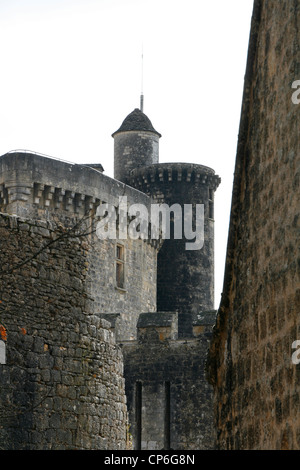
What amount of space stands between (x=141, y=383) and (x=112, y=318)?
206cm

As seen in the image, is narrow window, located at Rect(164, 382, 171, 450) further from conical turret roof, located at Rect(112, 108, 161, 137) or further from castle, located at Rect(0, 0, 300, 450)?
castle, located at Rect(0, 0, 300, 450)

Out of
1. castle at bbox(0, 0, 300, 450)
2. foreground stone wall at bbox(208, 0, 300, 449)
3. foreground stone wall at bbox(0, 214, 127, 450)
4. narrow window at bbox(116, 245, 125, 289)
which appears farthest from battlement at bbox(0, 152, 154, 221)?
foreground stone wall at bbox(208, 0, 300, 449)

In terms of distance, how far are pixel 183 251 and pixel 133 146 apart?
4003mm

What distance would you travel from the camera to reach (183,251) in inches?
1416

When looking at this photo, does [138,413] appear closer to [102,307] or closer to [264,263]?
[102,307]

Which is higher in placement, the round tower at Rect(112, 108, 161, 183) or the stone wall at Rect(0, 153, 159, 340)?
the round tower at Rect(112, 108, 161, 183)

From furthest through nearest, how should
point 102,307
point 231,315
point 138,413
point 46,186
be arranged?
point 102,307 → point 46,186 → point 138,413 → point 231,315

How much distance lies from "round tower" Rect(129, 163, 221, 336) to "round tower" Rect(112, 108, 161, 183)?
50cm

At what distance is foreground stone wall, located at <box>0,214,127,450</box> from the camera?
1003 centimetres

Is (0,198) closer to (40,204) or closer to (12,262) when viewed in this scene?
(40,204)

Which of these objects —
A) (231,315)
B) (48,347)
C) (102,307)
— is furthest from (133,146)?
(231,315)

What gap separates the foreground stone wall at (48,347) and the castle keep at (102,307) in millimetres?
12

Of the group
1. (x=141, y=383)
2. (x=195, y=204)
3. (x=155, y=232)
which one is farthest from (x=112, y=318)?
(x=195, y=204)

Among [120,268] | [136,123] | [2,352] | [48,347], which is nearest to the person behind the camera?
[2,352]
